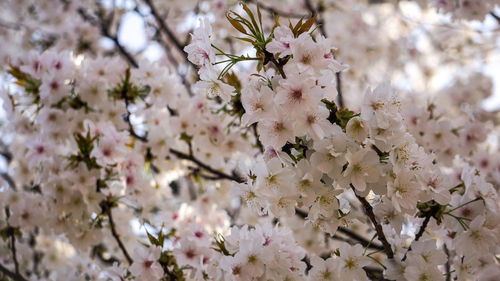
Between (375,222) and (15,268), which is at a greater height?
(375,222)

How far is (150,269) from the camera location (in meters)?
2.06

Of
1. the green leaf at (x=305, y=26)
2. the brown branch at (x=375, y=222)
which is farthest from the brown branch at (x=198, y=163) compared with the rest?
the green leaf at (x=305, y=26)

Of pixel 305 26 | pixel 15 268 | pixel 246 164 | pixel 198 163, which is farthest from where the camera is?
pixel 198 163

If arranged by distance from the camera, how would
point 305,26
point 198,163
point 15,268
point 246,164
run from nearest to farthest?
point 305,26 → point 246,164 → point 15,268 → point 198,163

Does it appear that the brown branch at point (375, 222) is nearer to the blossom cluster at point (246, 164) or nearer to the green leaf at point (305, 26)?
the blossom cluster at point (246, 164)

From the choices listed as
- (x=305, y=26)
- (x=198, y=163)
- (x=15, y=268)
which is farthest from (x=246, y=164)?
(x=15, y=268)

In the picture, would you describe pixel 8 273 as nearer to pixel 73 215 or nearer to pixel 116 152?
pixel 73 215

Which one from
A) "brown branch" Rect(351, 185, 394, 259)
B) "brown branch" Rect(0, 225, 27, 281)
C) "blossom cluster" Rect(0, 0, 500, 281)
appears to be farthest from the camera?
"brown branch" Rect(0, 225, 27, 281)

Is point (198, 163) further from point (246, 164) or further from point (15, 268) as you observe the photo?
point (15, 268)

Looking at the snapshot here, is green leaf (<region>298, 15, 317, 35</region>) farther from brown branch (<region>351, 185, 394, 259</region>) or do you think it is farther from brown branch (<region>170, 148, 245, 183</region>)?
brown branch (<region>170, 148, 245, 183</region>)

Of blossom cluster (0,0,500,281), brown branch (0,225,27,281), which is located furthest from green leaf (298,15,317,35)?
A: brown branch (0,225,27,281)

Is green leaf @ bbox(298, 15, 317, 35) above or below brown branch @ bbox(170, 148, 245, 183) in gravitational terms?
above

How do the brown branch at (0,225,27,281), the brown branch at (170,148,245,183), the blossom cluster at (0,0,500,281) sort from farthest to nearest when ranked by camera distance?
the brown branch at (170,148,245,183) → the brown branch at (0,225,27,281) → the blossom cluster at (0,0,500,281)

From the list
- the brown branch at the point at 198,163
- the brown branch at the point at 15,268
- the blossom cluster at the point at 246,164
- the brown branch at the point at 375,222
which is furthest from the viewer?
the brown branch at the point at 198,163
